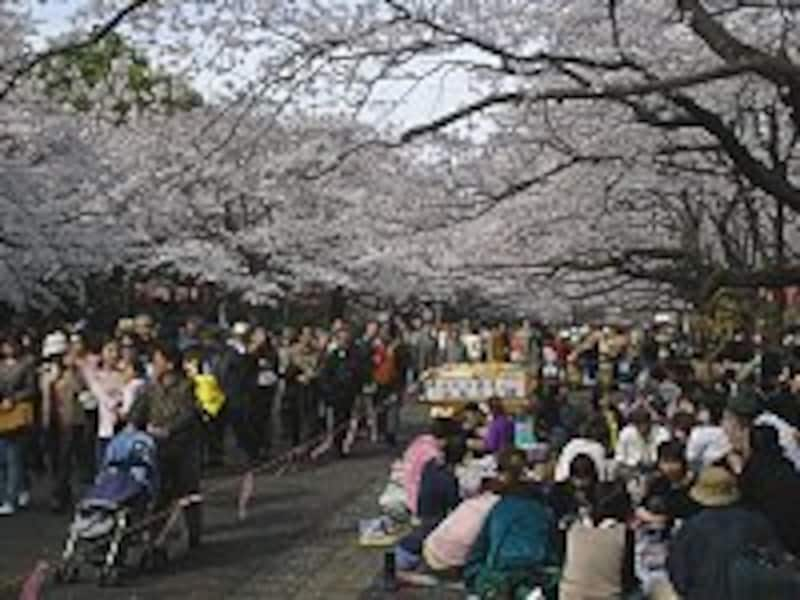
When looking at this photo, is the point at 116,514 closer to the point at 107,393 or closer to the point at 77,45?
the point at 107,393

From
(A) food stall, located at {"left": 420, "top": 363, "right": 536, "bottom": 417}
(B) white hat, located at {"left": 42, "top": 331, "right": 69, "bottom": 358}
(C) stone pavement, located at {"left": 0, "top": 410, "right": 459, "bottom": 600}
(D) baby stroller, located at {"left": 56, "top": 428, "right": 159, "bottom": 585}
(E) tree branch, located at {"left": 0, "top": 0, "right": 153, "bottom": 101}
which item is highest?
(E) tree branch, located at {"left": 0, "top": 0, "right": 153, "bottom": 101}

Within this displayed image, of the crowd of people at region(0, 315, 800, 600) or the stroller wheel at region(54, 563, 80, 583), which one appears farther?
the stroller wheel at region(54, 563, 80, 583)

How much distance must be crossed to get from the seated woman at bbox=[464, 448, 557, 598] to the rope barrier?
103 inches

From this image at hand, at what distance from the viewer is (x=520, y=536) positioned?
833 cm

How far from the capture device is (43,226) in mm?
24516

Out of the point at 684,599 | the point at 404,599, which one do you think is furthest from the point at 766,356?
the point at 684,599

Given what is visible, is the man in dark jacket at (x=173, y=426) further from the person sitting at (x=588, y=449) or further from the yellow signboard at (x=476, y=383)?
the yellow signboard at (x=476, y=383)

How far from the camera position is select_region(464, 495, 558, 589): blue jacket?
8.27 meters

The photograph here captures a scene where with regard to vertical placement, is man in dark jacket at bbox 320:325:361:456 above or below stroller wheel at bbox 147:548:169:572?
above

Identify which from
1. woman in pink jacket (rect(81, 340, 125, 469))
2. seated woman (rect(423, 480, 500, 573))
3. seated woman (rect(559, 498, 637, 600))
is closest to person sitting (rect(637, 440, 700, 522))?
seated woman (rect(559, 498, 637, 600))

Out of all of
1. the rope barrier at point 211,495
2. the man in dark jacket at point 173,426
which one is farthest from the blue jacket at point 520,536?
the man in dark jacket at point 173,426

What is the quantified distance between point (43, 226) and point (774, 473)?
18882 mm

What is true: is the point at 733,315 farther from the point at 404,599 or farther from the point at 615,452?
the point at 404,599

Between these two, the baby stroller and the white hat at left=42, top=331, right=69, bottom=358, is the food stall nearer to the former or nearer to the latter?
the white hat at left=42, top=331, right=69, bottom=358
